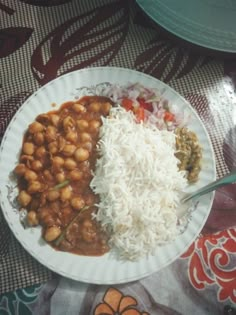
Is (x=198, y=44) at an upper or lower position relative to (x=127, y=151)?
upper

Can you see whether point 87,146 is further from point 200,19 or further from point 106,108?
point 200,19

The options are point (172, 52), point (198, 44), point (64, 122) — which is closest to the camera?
point (64, 122)

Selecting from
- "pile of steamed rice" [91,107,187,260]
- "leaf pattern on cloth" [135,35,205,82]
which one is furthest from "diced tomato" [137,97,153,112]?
"leaf pattern on cloth" [135,35,205,82]

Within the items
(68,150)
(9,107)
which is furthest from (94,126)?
(9,107)

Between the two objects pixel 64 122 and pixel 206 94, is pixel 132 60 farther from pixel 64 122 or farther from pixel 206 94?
pixel 64 122

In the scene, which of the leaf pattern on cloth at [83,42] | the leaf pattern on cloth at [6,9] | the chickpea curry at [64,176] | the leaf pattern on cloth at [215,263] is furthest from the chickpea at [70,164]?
the leaf pattern on cloth at [6,9]

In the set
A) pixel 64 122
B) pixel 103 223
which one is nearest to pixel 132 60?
pixel 64 122

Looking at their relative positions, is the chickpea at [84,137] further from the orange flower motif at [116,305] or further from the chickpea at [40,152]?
the orange flower motif at [116,305]
